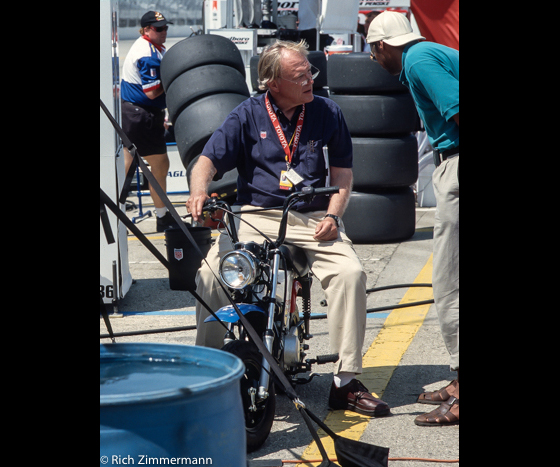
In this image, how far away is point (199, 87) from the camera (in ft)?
20.3

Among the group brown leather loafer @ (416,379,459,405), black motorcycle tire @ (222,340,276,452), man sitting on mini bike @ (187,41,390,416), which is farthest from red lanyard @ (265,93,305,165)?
brown leather loafer @ (416,379,459,405)

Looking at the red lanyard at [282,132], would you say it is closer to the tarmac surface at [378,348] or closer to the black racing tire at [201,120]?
the tarmac surface at [378,348]

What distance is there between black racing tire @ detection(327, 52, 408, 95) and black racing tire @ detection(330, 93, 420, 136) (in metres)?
0.07

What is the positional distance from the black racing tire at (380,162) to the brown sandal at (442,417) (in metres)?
4.05

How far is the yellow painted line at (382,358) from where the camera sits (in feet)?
10.5

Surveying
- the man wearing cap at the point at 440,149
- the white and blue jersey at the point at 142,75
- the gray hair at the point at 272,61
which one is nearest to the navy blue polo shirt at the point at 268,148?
the gray hair at the point at 272,61

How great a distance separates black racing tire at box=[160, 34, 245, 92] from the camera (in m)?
6.38

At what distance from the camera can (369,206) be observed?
7133 mm

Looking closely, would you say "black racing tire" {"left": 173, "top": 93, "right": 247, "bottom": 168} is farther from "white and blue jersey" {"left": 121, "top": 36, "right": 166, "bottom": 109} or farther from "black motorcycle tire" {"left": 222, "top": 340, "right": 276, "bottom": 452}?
"black motorcycle tire" {"left": 222, "top": 340, "right": 276, "bottom": 452}
